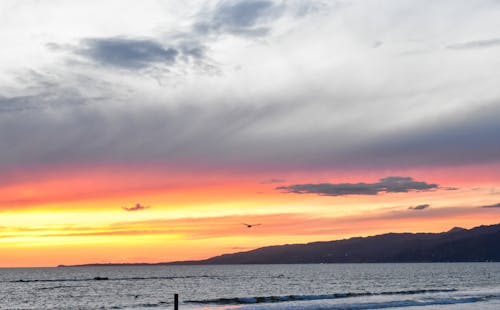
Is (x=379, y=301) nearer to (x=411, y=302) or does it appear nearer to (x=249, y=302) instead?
(x=411, y=302)

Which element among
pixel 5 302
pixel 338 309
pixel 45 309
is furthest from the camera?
pixel 5 302

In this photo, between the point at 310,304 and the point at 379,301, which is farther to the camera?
the point at 379,301

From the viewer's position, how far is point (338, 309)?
70.1 meters

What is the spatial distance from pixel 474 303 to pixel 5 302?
77512 millimetres

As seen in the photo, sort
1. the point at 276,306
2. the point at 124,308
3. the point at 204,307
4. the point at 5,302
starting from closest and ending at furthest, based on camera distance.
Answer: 1. the point at 276,306
2. the point at 204,307
3. the point at 124,308
4. the point at 5,302

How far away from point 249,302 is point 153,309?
48.7ft

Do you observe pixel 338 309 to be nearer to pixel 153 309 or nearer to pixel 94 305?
pixel 153 309

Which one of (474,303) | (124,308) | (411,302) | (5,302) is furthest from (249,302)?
(5,302)

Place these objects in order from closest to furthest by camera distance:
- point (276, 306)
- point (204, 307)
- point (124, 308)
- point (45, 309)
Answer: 1. point (276, 306)
2. point (204, 307)
3. point (124, 308)
4. point (45, 309)

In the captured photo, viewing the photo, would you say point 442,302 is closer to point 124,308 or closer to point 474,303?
point 474,303

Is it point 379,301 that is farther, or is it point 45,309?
point 45,309

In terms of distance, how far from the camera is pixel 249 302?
294ft

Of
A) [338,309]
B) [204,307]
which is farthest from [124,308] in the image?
[338,309]

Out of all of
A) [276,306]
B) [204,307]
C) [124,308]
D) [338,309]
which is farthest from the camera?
[124,308]
